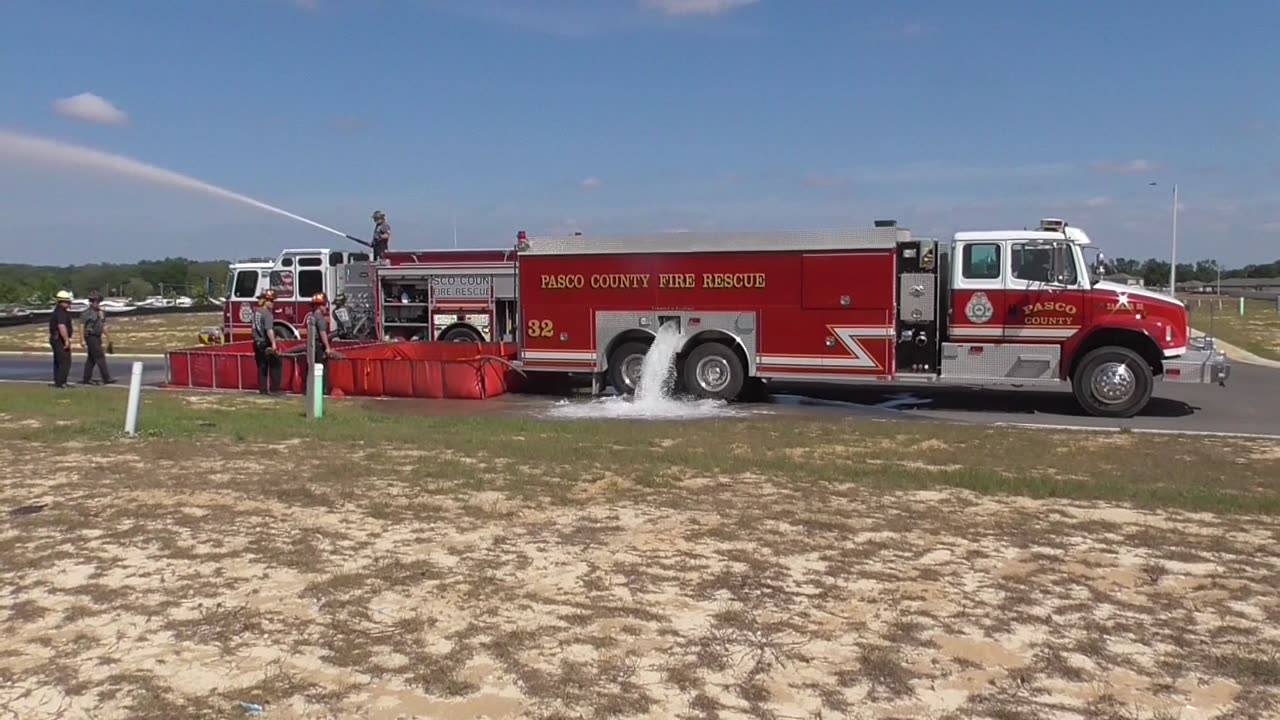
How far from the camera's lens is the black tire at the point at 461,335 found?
20.4 metres

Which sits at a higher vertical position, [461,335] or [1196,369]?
[461,335]

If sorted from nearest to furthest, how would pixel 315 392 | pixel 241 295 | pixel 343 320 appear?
pixel 315 392, pixel 343 320, pixel 241 295

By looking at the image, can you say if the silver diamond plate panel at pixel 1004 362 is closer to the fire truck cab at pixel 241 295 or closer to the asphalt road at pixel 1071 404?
the asphalt road at pixel 1071 404

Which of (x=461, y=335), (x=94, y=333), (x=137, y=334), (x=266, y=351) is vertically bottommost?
(x=137, y=334)

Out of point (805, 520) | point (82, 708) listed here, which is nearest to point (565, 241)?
point (805, 520)

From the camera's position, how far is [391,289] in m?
21.3

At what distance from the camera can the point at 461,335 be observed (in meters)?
20.5

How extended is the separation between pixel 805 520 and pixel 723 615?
7.12ft

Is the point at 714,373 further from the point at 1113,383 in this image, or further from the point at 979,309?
the point at 1113,383

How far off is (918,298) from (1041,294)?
1640 millimetres

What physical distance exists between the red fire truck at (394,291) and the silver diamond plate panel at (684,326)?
4184mm

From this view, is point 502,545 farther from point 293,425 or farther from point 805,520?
point 293,425

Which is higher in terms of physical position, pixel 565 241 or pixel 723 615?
pixel 565 241

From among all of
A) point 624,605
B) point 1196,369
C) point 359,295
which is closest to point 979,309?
point 1196,369
